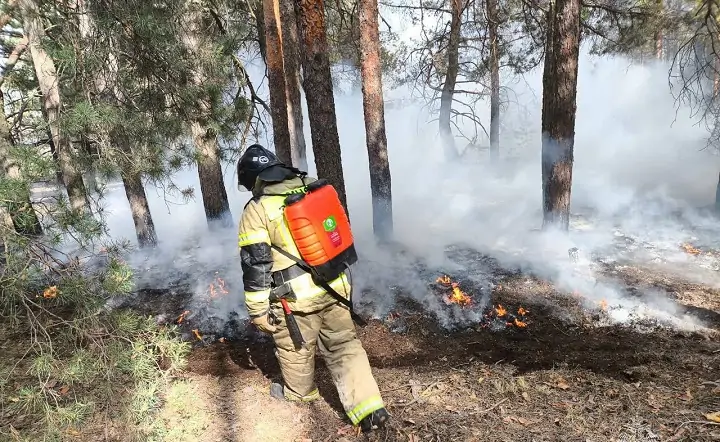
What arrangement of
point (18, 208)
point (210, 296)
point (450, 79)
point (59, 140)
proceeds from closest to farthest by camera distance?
point (18, 208), point (59, 140), point (210, 296), point (450, 79)

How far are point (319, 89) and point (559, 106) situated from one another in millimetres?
4145

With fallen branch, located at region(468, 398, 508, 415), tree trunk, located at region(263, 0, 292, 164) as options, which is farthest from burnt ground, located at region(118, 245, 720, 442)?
tree trunk, located at region(263, 0, 292, 164)

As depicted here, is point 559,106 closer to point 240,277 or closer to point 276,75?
point 276,75

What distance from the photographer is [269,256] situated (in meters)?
3.16

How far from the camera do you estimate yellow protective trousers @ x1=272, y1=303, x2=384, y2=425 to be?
3244mm

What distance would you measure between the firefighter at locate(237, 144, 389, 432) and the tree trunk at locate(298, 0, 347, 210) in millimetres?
3135

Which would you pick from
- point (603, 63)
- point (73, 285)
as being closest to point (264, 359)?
point (73, 285)

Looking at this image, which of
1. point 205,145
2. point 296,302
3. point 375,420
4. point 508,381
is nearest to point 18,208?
point 296,302

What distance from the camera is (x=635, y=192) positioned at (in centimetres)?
1165

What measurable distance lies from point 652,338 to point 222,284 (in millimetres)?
5541

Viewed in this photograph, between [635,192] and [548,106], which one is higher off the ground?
[548,106]

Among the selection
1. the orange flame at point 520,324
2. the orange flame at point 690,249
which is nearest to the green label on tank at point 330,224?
the orange flame at point 520,324

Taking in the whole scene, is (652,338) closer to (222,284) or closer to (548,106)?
(548,106)

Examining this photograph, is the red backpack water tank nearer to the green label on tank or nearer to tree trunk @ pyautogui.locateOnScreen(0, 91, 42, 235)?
the green label on tank
